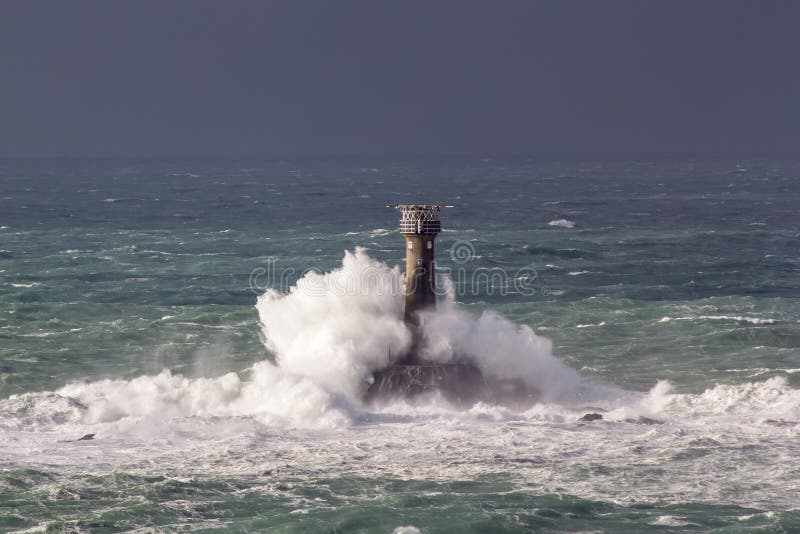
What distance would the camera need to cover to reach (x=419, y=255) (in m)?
51.6

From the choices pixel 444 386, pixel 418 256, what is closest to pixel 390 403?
pixel 444 386

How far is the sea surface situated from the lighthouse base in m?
0.59

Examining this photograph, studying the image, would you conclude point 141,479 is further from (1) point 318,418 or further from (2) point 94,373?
(2) point 94,373

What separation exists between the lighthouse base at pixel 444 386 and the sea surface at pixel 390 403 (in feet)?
1.94

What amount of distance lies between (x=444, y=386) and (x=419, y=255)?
17.7 ft

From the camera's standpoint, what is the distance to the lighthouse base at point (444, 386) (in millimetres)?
50938

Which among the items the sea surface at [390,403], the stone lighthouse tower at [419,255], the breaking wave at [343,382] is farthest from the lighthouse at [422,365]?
the sea surface at [390,403]

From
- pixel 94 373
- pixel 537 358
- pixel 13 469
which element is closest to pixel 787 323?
pixel 537 358

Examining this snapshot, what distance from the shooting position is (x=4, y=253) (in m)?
93.7

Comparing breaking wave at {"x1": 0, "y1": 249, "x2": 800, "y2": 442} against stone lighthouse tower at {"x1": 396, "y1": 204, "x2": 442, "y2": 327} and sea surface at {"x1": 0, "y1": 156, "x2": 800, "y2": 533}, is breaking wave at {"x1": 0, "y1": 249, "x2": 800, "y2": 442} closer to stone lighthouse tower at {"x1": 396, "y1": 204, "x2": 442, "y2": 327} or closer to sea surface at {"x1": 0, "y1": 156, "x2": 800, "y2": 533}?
sea surface at {"x1": 0, "y1": 156, "x2": 800, "y2": 533}

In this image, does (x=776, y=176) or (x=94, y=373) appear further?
(x=776, y=176)

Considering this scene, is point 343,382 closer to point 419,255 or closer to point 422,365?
point 422,365

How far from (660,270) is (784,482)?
4330cm

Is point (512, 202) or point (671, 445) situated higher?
point (512, 202)
